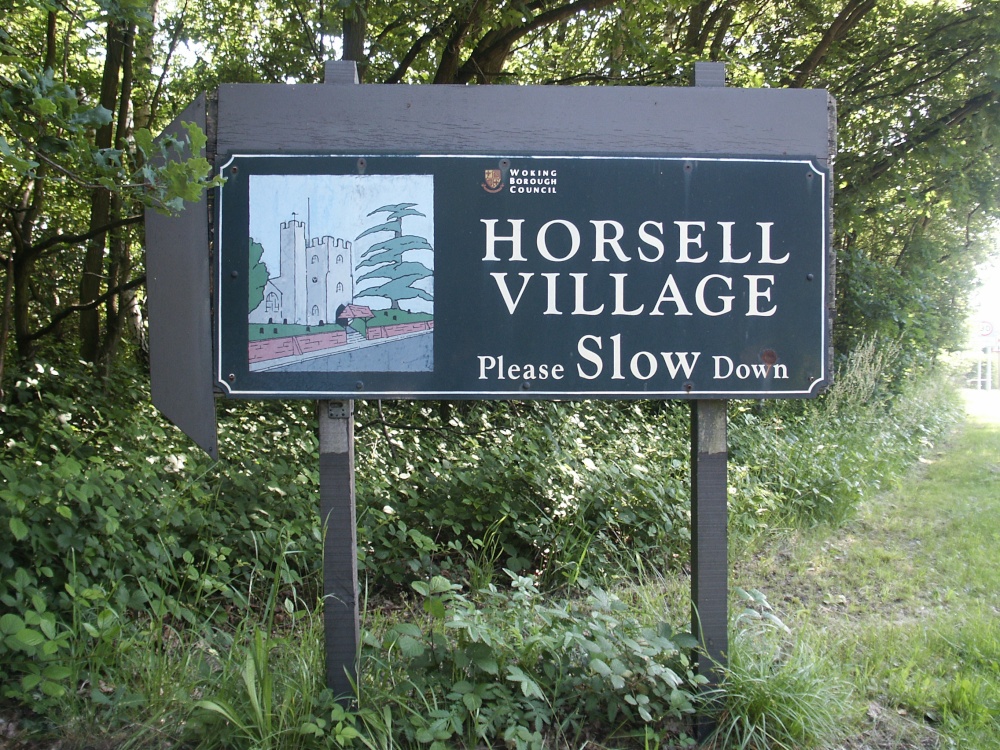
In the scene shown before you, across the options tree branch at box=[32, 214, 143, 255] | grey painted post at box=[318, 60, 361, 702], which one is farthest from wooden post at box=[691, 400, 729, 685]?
tree branch at box=[32, 214, 143, 255]

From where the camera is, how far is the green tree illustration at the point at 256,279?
2.50m

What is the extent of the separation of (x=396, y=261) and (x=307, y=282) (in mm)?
293

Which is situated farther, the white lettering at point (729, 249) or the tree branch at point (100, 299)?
the tree branch at point (100, 299)

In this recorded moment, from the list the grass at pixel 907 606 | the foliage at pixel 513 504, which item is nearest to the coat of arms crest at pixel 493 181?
the foliage at pixel 513 504

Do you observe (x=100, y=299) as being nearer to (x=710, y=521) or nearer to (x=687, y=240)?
(x=687, y=240)

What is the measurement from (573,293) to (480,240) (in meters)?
0.35

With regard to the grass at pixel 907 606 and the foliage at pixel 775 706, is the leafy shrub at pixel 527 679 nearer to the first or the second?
the foliage at pixel 775 706

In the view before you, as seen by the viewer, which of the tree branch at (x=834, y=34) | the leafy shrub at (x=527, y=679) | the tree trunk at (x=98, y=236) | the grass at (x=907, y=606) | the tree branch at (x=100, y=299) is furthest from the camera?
the tree branch at (x=834, y=34)

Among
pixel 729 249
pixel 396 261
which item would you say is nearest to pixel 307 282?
pixel 396 261

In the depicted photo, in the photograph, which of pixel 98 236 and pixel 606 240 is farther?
pixel 98 236

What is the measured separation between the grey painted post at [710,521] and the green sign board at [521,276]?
14cm

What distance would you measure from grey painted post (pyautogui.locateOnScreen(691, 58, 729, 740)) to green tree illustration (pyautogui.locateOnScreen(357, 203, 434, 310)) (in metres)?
1.03

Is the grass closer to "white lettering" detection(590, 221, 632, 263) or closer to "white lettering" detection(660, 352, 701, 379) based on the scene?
"white lettering" detection(660, 352, 701, 379)

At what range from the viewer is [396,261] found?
253 cm
